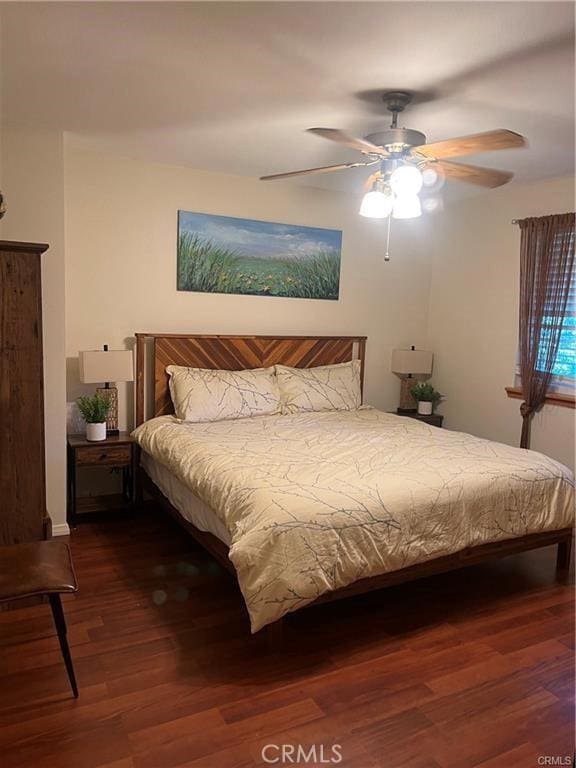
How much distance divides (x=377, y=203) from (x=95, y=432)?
230 centimetres

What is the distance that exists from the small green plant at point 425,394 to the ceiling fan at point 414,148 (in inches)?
96.4

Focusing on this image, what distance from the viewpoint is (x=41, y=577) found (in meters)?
2.09

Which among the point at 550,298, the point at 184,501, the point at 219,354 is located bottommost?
the point at 184,501

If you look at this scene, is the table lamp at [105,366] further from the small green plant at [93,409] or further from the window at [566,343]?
the window at [566,343]

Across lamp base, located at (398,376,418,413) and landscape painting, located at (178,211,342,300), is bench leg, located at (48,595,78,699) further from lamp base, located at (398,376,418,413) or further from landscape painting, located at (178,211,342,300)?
lamp base, located at (398,376,418,413)

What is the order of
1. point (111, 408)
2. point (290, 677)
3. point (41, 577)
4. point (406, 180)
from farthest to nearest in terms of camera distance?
point (111, 408), point (406, 180), point (290, 677), point (41, 577)

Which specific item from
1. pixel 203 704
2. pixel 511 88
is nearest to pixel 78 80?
pixel 511 88

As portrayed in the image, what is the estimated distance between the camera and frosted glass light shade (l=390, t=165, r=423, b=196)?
2.59 m

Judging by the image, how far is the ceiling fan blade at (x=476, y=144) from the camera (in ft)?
7.56

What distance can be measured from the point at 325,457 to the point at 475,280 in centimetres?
257

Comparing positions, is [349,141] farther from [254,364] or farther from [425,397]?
[425,397]

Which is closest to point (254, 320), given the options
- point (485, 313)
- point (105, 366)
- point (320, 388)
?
point (320, 388)

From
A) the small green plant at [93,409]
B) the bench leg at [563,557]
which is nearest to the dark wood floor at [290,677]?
the bench leg at [563,557]

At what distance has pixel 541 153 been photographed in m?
3.58
